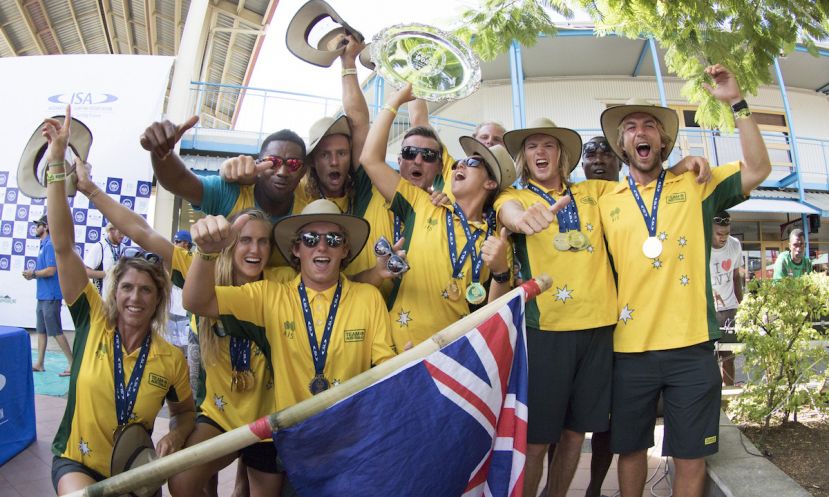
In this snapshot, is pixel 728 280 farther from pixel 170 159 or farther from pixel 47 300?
pixel 47 300

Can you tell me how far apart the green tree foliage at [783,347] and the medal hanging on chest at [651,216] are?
180 cm

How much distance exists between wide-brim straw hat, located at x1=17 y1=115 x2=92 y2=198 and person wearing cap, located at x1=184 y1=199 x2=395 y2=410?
120cm

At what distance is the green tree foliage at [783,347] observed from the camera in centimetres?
409

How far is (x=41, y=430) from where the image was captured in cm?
556

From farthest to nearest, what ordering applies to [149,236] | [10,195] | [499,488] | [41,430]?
[10,195], [41,430], [149,236], [499,488]

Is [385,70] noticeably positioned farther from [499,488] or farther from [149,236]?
[499,488]

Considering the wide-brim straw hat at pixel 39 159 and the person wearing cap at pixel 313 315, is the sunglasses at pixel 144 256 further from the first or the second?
the person wearing cap at pixel 313 315

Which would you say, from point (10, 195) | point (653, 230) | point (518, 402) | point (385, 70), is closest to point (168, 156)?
point (385, 70)

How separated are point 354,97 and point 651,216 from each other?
2099 millimetres

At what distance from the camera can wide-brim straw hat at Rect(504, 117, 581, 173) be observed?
3.35 metres

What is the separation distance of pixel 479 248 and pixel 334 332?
0.93 meters

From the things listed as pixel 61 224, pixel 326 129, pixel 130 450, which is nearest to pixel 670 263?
pixel 326 129

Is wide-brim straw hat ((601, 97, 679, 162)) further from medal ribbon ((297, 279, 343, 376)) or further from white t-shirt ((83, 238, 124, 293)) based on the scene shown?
white t-shirt ((83, 238, 124, 293))

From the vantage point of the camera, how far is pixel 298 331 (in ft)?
9.12
